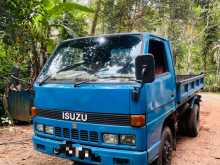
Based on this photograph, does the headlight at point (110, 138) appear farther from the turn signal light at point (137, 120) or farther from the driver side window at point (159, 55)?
the driver side window at point (159, 55)

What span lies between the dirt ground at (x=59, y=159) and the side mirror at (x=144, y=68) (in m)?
2.56

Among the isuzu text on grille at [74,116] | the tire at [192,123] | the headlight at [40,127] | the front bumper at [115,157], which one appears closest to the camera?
the front bumper at [115,157]

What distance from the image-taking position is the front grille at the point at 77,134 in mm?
5026

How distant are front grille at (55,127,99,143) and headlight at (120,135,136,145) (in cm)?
38

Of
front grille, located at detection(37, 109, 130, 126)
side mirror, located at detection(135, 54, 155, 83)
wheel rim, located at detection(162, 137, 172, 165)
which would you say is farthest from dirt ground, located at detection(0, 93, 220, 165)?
side mirror, located at detection(135, 54, 155, 83)

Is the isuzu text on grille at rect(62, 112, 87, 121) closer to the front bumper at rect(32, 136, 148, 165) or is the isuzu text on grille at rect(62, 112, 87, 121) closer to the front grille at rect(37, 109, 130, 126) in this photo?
the front grille at rect(37, 109, 130, 126)

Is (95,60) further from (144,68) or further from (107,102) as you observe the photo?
(144,68)

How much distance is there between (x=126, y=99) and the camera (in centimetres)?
475

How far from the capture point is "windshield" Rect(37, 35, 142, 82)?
Result: 17.1ft

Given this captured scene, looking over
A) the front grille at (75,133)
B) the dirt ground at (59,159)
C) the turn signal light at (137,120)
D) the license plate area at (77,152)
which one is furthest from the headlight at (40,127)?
the turn signal light at (137,120)

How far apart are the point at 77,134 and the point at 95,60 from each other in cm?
120

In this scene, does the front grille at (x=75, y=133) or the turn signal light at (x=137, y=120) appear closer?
the turn signal light at (x=137, y=120)

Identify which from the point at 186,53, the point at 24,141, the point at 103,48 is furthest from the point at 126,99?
the point at 186,53

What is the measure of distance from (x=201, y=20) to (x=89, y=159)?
25.2 m
